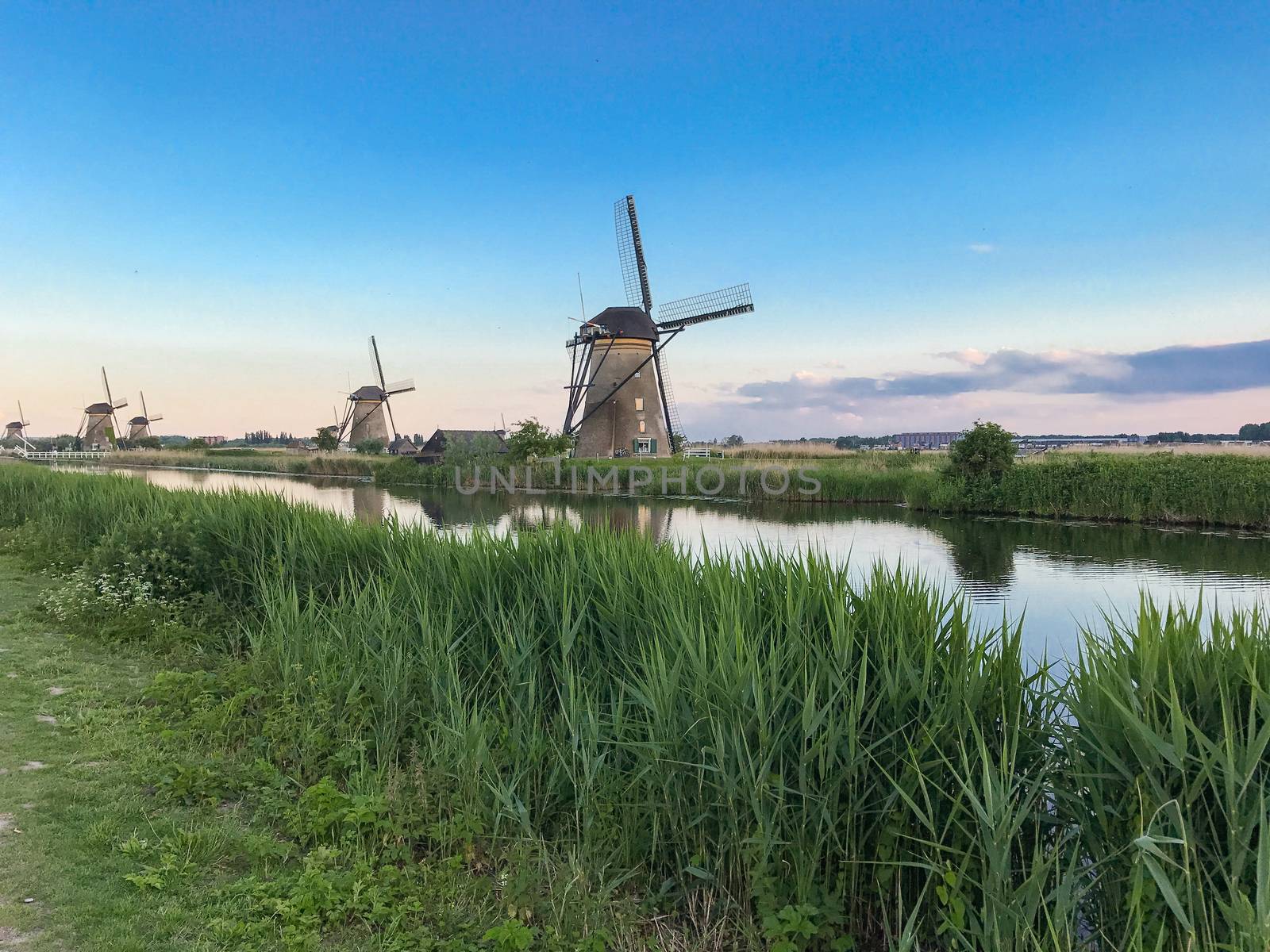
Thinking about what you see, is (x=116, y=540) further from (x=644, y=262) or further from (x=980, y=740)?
(x=644, y=262)

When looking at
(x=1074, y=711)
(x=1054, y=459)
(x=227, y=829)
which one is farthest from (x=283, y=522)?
(x=1054, y=459)

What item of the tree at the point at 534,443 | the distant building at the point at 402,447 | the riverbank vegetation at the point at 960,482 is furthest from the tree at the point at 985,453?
the distant building at the point at 402,447

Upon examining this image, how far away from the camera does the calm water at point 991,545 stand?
8.06 m

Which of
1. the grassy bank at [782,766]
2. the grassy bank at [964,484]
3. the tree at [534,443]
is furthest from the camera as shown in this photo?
the tree at [534,443]

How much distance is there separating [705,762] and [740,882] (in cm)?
51

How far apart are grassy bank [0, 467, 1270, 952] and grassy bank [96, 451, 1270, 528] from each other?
16634 mm

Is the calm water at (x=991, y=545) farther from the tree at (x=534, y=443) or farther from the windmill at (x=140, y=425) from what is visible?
the windmill at (x=140, y=425)

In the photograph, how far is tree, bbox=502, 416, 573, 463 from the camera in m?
32.8

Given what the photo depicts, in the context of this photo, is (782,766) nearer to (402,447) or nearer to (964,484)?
(964,484)

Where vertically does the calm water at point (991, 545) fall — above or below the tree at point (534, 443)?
below

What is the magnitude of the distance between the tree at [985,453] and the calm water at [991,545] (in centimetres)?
185

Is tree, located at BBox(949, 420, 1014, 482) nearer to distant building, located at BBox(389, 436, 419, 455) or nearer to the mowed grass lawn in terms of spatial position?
the mowed grass lawn

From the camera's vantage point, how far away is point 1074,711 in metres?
2.59

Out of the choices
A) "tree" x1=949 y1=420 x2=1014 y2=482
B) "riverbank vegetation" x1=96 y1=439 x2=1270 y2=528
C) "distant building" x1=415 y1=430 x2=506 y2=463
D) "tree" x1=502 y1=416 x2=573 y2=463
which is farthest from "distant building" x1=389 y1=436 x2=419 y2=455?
"tree" x1=949 y1=420 x2=1014 y2=482
